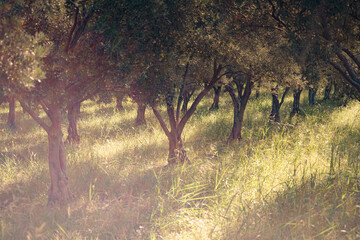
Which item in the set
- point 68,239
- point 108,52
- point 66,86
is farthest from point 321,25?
point 68,239

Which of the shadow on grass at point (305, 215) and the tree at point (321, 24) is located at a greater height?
the tree at point (321, 24)

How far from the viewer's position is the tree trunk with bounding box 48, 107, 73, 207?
7.56 meters

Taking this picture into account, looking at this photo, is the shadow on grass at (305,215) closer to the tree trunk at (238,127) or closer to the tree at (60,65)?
the tree at (60,65)

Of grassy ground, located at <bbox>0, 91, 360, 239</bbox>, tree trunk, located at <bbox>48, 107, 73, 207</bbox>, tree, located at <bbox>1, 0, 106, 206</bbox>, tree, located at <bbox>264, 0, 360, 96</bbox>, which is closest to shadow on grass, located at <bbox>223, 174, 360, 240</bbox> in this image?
grassy ground, located at <bbox>0, 91, 360, 239</bbox>

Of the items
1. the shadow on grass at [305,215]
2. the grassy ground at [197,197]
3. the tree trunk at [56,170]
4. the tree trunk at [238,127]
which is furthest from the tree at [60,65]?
the tree trunk at [238,127]

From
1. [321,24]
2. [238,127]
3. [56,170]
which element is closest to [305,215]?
[321,24]

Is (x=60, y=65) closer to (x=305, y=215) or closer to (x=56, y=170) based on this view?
(x=56, y=170)

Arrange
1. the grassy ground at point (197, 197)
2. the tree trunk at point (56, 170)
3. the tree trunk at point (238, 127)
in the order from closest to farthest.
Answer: the grassy ground at point (197, 197), the tree trunk at point (56, 170), the tree trunk at point (238, 127)

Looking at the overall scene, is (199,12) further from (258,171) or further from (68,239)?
(68,239)

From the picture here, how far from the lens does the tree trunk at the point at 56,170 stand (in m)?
7.56

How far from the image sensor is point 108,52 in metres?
6.82

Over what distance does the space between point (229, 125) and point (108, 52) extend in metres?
10.3

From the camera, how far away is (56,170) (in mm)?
7707

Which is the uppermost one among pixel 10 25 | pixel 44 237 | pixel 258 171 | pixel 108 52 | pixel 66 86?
pixel 10 25
